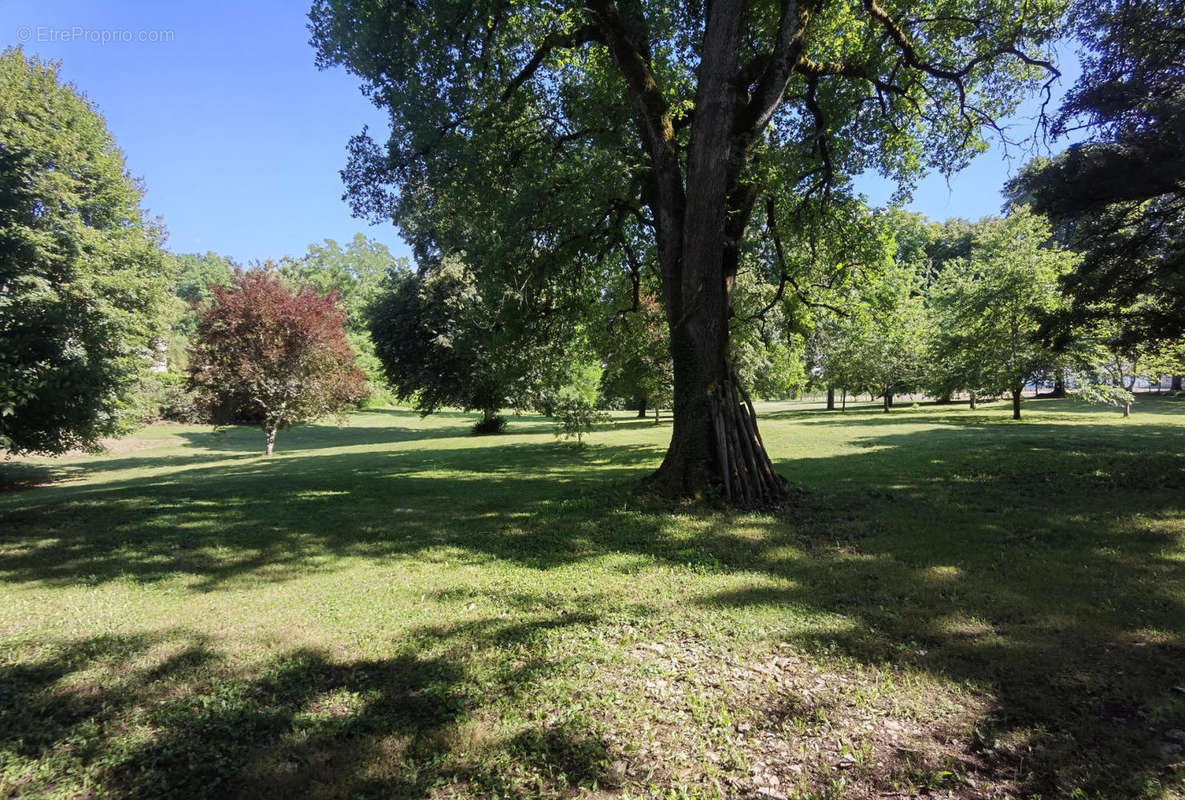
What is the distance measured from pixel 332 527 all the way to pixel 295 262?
64736 mm

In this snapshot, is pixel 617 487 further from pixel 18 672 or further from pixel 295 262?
pixel 295 262

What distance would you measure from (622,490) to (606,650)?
236 inches

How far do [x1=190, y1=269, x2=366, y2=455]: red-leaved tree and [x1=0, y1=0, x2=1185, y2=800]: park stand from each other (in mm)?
153

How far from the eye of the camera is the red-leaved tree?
19391mm

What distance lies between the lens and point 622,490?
32.8ft

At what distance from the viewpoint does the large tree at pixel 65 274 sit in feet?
26.8

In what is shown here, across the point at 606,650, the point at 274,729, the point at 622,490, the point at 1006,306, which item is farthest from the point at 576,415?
the point at 1006,306

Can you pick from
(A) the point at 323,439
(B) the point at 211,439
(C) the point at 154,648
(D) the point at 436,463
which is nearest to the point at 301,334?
(D) the point at 436,463

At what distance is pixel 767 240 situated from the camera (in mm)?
12023

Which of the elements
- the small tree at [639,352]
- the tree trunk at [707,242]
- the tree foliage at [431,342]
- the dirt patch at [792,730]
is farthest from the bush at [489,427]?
the dirt patch at [792,730]

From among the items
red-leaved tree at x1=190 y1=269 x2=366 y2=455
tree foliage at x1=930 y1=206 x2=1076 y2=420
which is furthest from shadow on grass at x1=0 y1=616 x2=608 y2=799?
tree foliage at x1=930 y1=206 x2=1076 y2=420

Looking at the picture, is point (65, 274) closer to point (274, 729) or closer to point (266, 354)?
point (266, 354)

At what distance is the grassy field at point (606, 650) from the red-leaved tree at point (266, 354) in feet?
37.2

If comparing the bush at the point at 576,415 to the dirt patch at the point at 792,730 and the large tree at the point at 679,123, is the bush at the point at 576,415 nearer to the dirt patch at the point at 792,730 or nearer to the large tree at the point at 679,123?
the large tree at the point at 679,123
